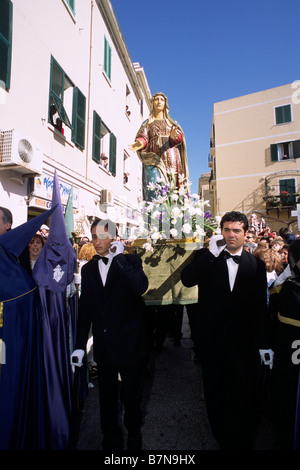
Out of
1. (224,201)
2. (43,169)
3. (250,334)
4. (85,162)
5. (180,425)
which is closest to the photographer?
(250,334)

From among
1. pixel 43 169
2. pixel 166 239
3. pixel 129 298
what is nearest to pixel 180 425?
pixel 129 298

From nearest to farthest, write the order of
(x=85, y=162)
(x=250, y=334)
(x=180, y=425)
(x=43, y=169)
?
(x=250, y=334) → (x=180, y=425) → (x=43, y=169) → (x=85, y=162)

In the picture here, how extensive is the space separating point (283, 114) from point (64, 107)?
18510 mm

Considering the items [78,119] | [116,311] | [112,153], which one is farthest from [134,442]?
[112,153]

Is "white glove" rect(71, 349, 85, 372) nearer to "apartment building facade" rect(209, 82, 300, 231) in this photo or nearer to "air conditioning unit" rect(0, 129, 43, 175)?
"air conditioning unit" rect(0, 129, 43, 175)

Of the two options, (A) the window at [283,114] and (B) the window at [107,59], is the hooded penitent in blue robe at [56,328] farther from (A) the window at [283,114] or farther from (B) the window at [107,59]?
(A) the window at [283,114]

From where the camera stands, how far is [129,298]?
2.37m

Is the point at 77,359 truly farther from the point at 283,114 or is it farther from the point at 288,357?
the point at 283,114

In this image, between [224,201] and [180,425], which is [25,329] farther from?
[224,201]

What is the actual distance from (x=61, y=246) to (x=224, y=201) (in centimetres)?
2180

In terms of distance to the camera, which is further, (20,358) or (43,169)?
(43,169)

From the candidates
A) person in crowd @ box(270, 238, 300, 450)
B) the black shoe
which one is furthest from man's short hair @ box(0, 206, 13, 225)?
person in crowd @ box(270, 238, 300, 450)

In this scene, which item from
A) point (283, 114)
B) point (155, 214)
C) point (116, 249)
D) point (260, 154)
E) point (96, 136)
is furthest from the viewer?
point (260, 154)

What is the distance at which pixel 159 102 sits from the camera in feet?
15.8
